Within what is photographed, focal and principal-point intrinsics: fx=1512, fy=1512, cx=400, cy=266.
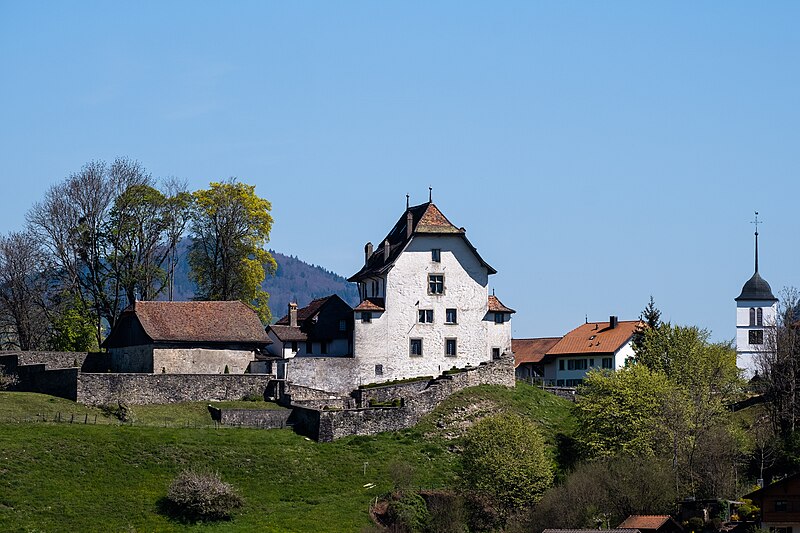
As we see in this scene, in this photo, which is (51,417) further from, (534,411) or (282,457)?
(534,411)

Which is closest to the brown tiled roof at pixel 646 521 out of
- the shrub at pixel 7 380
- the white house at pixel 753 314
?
the shrub at pixel 7 380

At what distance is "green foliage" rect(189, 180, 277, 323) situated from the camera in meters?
94.1

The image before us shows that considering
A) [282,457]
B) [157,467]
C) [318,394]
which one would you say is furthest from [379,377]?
[157,467]

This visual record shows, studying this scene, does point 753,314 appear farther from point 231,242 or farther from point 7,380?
point 7,380

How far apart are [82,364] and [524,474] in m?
27.5

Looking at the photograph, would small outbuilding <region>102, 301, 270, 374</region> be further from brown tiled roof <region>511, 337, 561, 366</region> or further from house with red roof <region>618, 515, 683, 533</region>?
brown tiled roof <region>511, 337, 561, 366</region>

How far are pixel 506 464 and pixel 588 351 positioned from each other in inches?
1517

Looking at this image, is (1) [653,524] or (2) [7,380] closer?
(1) [653,524]

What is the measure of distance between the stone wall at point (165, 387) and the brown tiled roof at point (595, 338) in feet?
113

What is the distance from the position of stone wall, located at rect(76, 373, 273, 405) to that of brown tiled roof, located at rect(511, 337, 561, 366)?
36.0 m

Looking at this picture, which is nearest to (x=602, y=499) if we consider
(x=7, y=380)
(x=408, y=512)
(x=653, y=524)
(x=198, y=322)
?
(x=653, y=524)

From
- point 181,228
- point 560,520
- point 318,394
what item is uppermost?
point 181,228

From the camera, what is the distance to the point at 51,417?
72.0 metres

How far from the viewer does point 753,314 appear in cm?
12025
